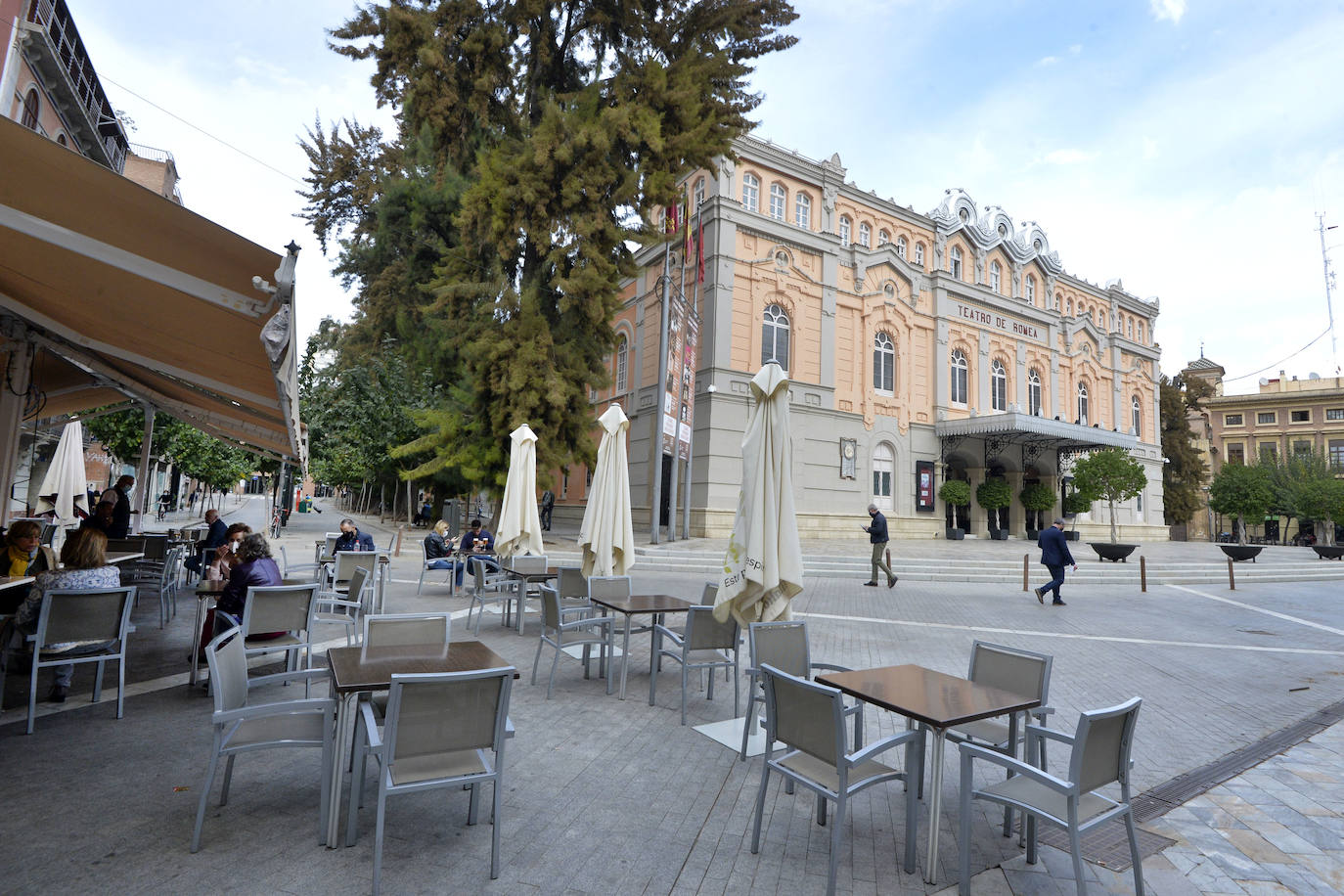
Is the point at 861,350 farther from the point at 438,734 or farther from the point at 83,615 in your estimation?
the point at 438,734

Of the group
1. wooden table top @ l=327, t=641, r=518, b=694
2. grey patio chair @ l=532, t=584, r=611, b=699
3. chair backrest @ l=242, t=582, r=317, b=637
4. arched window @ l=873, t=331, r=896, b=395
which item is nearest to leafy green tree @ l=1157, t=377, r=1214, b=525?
arched window @ l=873, t=331, r=896, b=395

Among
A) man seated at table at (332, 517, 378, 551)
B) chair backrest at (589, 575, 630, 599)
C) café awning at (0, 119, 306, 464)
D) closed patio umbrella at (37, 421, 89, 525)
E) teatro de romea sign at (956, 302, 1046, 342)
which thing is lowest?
chair backrest at (589, 575, 630, 599)

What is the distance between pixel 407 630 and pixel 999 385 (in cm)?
3218

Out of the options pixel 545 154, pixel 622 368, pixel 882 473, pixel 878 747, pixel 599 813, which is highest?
pixel 545 154

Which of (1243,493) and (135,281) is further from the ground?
(1243,493)

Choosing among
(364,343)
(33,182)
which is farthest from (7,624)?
(364,343)

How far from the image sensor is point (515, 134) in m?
19.1

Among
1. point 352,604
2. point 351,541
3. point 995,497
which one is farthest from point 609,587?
point 995,497

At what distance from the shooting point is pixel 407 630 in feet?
14.2

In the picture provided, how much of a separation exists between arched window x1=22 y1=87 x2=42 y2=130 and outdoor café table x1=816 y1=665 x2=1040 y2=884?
94.8 ft

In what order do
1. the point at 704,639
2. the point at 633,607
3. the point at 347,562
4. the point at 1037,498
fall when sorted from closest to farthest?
the point at 704,639 < the point at 633,607 < the point at 347,562 < the point at 1037,498

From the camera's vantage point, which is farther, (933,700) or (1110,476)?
(1110,476)

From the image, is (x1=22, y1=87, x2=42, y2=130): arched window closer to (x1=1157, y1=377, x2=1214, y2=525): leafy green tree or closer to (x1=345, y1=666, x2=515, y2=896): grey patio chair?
(x1=345, y1=666, x2=515, y2=896): grey patio chair

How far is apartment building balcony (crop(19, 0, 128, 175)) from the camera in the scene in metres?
20.0
